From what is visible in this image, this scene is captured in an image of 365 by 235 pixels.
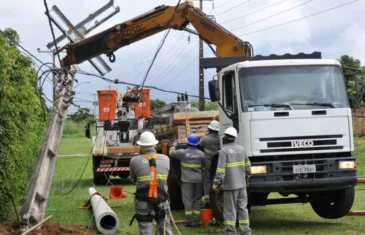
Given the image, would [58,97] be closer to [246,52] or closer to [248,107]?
[246,52]

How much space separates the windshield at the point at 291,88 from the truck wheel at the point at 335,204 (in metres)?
1.87

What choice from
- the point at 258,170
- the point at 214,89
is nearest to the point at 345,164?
the point at 258,170

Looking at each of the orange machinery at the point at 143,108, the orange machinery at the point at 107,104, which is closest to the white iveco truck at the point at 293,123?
the orange machinery at the point at 107,104

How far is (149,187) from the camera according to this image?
343 inches

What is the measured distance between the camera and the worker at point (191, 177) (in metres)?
12.8

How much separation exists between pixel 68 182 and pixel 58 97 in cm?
899

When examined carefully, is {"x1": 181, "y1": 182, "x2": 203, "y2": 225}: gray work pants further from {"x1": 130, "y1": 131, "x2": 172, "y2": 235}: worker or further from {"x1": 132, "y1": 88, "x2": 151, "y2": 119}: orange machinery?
{"x1": 132, "y1": 88, "x2": 151, "y2": 119}: orange machinery

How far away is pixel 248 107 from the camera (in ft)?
37.0

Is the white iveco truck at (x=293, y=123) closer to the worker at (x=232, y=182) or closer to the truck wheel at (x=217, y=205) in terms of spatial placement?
the truck wheel at (x=217, y=205)

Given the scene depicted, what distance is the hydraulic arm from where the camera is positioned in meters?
15.2

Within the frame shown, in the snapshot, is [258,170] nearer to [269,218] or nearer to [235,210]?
[235,210]

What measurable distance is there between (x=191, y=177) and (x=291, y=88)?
9.52 ft

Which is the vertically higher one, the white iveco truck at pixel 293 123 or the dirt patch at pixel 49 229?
the white iveco truck at pixel 293 123

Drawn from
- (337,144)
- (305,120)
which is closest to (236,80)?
(305,120)
